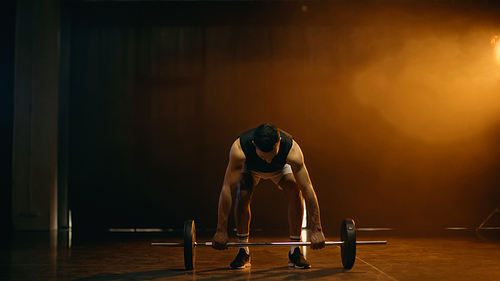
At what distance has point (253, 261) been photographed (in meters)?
3.10

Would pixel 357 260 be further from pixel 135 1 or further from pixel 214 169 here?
pixel 135 1

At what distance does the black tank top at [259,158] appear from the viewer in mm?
2662

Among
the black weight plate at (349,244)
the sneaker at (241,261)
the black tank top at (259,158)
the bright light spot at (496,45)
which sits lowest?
the sneaker at (241,261)

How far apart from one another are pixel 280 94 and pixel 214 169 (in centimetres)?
112

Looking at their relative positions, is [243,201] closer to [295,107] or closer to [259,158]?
[259,158]

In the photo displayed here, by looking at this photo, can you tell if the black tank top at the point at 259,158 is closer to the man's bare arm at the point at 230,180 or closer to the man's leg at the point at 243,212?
the man's bare arm at the point at 230,180

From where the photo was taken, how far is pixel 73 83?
17.1 feet

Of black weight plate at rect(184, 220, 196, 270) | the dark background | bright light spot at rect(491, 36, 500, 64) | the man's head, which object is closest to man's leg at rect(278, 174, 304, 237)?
the man's head

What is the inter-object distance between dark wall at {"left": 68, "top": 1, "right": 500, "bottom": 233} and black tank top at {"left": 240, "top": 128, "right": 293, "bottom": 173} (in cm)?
248

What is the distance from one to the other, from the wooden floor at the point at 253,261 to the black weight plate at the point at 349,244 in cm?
5

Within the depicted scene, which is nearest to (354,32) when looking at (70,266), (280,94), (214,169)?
(280,94)

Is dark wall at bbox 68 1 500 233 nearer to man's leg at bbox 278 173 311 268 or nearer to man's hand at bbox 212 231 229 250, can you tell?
man's leg at bbox 278 173 311 268

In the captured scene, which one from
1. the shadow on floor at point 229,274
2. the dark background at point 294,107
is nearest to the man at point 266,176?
the shadow on floor at point 229,274

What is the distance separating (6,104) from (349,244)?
4.23 meters
